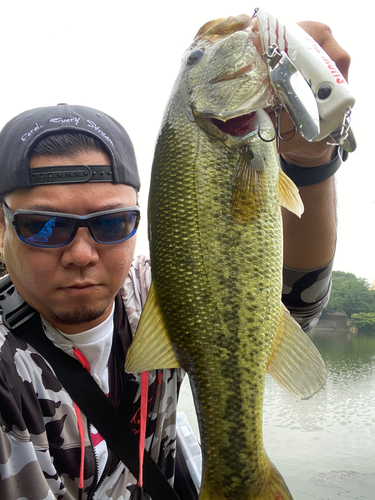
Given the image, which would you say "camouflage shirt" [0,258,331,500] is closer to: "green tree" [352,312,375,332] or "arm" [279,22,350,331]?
"arm" [279,22,350,331]

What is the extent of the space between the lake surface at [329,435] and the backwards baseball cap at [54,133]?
889 cm

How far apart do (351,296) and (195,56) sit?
28.0 m

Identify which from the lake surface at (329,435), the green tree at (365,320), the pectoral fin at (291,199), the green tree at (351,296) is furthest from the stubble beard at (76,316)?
the green tree at (365,320)

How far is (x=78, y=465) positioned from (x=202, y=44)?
6.15 ft

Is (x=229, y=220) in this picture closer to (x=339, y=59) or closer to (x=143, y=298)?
(x=339, y=59)

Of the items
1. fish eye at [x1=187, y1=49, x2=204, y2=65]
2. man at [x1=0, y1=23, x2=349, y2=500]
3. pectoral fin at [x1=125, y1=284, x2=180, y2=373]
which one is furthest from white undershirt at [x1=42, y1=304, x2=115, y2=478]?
fish eye at [x1=187, y1=49, x2=204, y2=65]

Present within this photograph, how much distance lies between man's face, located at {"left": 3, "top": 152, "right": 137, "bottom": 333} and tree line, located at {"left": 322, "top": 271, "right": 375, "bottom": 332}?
84.4ft

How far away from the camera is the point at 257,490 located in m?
1.26

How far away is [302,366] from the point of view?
4.47 feet

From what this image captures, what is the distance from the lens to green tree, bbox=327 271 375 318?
2611 centimetres

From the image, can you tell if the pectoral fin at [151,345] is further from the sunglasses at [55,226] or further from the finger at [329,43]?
the finger at [329,43]

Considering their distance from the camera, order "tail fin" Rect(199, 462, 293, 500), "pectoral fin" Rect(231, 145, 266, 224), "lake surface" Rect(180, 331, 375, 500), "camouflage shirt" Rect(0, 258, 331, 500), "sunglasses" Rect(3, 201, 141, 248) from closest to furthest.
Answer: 1. "tail fin" Rect(199, 462, 293, 500)
2. "pectoral fin" Rect(231, 145, 266, 224)
3. "camouflage shirt" Rect(0, 258, 331, 500)
4. "sunglasses" Rect(3, 201, 141, 248)
5. "lake surface" Rect(180, 331, 375, 500)

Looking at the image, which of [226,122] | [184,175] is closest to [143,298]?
[184,175]

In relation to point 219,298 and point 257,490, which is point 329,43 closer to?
point 219,298
